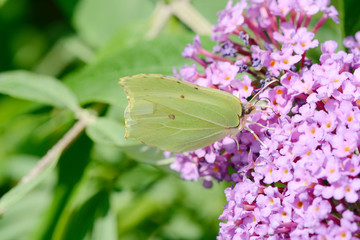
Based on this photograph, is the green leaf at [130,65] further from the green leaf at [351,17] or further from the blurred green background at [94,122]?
the green leaf at [351,17]

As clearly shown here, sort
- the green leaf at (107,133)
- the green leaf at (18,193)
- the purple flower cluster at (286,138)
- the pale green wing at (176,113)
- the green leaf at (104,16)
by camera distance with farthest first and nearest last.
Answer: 1. the green leaf at (104,16)
2. the green leaf at (107,133)
3. the green leaf at (18,193)
4. the pale green wing at (176,113)
5. the purple flower cluster at (286,138)

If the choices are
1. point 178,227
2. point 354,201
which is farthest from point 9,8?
point 354,201

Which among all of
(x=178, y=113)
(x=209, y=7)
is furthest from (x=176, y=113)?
(x=209, y=7)

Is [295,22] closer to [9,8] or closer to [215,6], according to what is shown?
[215,6]

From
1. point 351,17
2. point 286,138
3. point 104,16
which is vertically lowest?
point 104,16

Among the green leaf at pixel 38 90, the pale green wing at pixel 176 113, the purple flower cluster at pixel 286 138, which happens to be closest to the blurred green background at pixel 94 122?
the green leaf at pixel 38 90

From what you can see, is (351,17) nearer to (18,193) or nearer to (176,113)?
(176,113)

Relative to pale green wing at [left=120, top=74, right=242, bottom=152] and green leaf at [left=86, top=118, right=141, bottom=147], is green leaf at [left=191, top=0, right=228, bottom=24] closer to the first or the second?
green leaf at [left=86, top=118, right=141, bottom=147]
